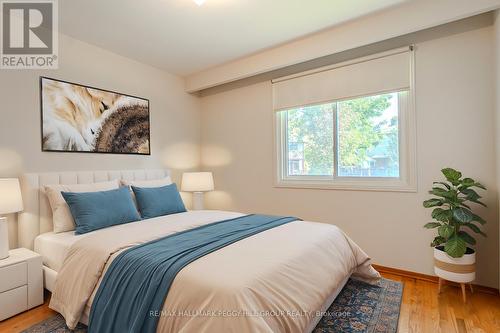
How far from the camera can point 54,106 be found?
2.74m

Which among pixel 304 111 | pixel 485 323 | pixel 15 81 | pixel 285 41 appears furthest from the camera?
pixel 304 111

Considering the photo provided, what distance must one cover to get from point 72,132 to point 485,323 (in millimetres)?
4015

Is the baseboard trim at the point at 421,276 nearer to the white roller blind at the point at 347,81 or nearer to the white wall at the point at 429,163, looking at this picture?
the white wall at the point at 429,163

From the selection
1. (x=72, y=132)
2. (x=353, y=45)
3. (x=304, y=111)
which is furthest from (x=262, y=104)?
(x=72, y=132)

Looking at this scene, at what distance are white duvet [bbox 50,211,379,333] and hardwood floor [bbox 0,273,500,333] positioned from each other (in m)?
0.31

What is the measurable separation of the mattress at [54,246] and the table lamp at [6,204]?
25 cm

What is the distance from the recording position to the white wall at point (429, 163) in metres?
2.38

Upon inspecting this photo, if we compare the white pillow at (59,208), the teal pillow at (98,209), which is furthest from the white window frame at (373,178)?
the white pillow at (59,208)

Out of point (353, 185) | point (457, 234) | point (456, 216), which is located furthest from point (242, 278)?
point (353, 185)

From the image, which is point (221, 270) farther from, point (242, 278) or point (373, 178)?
point (373, 178)

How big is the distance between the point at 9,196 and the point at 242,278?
2.10 m

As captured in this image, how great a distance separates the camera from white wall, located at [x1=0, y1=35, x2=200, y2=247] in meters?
2.47

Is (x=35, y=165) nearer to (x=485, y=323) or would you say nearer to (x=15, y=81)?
(x=15, y=81)

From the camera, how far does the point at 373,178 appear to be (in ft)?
9.87
